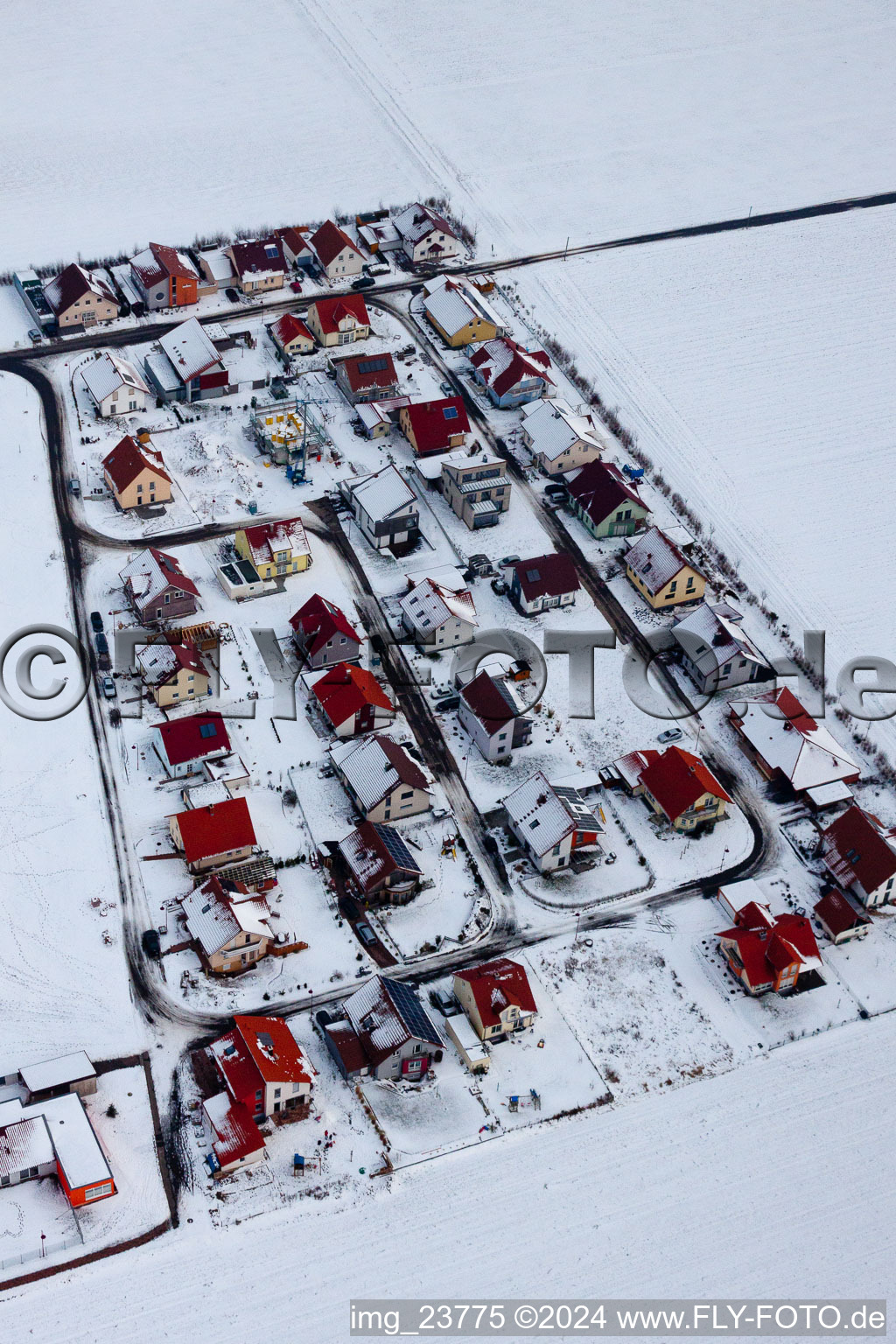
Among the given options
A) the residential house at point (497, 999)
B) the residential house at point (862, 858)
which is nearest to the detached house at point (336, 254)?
the residential house at point (862, 858)

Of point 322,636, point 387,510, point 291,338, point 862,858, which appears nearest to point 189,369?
point 291,338

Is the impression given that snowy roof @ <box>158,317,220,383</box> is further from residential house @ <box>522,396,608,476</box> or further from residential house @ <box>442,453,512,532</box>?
residential house @ <box>522,396,608,476</box>

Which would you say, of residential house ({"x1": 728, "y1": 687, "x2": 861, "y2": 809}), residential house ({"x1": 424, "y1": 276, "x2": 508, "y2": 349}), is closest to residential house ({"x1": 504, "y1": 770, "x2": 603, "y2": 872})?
residential house ({"x1": 728, "y1": 687, "x2": 861, "y2": 809})

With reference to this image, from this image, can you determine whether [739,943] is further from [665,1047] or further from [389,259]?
[389,259]

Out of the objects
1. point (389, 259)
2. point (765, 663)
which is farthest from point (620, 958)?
point (389, 259)

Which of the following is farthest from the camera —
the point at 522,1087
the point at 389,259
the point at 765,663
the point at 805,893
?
the point at 389,259
